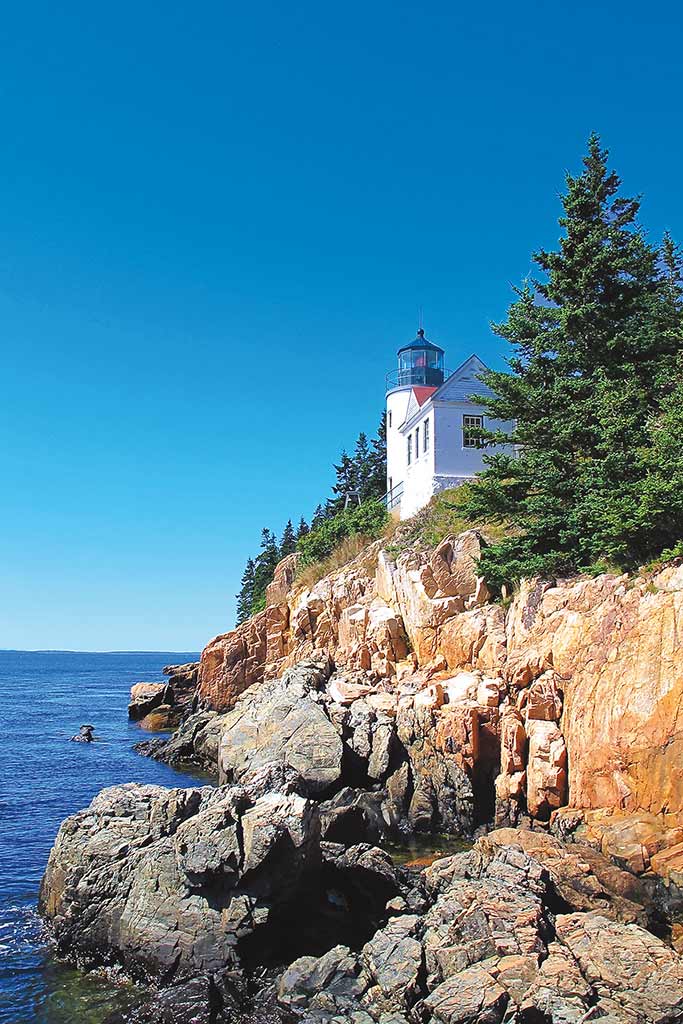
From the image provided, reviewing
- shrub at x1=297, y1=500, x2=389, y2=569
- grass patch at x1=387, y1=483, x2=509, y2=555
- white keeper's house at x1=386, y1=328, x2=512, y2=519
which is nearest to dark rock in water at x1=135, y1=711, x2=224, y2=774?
grass patch at x1=387, y1=483, x2=509, y2=555

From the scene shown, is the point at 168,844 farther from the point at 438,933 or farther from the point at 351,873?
the point at 438,933

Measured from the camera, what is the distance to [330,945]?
487 inches

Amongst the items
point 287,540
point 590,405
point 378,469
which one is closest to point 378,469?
point 378,469

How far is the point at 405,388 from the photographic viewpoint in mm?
40688

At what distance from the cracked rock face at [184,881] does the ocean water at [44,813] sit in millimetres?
601

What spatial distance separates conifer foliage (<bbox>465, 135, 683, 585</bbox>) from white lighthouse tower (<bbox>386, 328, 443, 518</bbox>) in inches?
548

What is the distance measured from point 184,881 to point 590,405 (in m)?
16.7

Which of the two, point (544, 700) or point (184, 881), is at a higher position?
point (544, 700)

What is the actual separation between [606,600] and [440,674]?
6.24 meters

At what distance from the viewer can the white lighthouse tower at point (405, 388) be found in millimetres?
39625

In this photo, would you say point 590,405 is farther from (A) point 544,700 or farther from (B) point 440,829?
(B) point 440,829

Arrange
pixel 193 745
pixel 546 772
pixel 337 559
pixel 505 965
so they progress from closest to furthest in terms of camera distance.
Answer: pixel 505 965
pixel 546 772
pixel 193 745
pixel 337 559

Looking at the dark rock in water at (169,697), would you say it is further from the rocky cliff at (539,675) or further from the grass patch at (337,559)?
the rocky cliff at (539,675)

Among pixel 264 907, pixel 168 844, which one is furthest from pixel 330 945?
pixel 168 844
